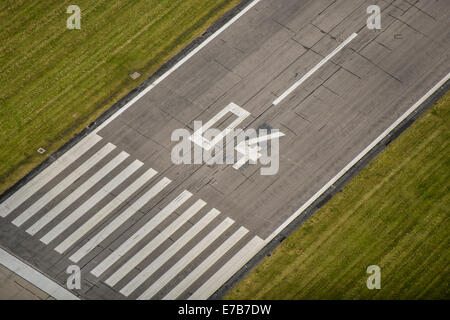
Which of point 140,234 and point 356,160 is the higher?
point 356,160

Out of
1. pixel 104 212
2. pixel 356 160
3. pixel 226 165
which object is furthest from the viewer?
pixel 356 160

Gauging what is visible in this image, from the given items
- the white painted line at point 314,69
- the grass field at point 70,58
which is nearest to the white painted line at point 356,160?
the white painted line at point 314,69

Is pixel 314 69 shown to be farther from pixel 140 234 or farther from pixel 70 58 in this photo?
pixel 70 58

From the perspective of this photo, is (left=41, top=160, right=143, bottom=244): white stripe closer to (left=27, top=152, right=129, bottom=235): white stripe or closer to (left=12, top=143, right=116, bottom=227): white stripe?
(left=27, top=152, right=129, bottom=235): white stripe

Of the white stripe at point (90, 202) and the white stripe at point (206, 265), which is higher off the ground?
the white stripe at point (90, 202)

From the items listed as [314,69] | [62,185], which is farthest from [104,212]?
[314,69]

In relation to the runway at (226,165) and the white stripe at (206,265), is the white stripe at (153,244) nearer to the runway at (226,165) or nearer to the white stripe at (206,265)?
the runway at (226,165)

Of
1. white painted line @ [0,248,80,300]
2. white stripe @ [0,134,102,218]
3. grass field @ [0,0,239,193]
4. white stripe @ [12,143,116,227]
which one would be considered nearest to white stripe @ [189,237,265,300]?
white painted line @ [0,248,80,300]
